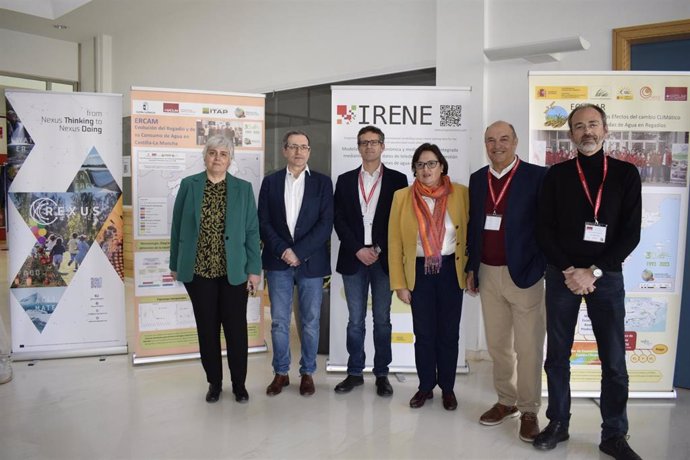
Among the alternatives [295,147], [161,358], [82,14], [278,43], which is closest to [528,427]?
[295,147]

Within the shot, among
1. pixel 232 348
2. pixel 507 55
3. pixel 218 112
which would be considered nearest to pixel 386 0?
pixel 507 55

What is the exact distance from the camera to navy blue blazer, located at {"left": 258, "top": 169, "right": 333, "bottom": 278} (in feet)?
11.1

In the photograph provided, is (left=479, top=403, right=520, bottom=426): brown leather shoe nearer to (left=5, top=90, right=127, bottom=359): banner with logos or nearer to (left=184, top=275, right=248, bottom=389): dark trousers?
(left=184, top=275, right=248, bottom=389): dark trousers

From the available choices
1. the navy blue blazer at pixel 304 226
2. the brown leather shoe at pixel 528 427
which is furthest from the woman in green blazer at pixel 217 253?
the brown leather shoe at pixel 528 427

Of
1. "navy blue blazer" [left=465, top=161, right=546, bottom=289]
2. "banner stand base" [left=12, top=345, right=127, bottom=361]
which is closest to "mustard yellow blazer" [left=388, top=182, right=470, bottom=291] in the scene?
"navy blue blazer" [left=465, top=161, right=546, bottom=289]

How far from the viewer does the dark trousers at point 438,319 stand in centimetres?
310

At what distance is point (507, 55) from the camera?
13.2 feet

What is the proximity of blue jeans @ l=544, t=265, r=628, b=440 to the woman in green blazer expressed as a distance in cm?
168

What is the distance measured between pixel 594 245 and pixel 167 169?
9.75 feet

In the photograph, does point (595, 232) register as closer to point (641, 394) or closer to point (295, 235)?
A: point (641, 394)

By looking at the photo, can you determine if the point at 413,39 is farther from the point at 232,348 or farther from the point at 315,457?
the point at 315,457

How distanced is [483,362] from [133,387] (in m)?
2.58

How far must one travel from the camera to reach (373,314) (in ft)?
11.3

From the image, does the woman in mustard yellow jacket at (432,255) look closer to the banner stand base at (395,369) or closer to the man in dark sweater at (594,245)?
the man in dark sweater at (594,245)
